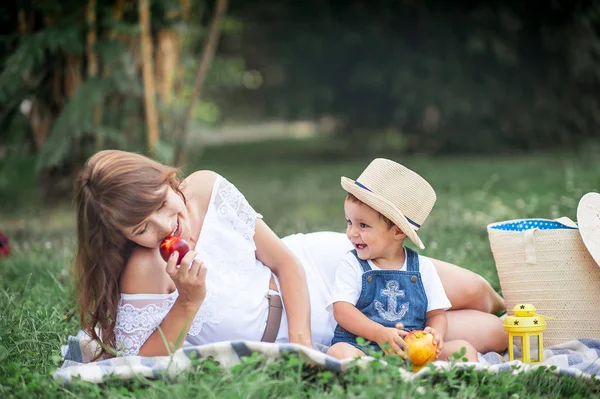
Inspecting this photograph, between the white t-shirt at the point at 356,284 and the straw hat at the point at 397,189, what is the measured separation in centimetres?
14

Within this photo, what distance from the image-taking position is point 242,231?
3373 millimetres

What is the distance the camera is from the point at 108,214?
2.93m

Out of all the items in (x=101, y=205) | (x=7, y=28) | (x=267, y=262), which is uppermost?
(x=7, y=28)

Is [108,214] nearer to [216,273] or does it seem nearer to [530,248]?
[216,273]

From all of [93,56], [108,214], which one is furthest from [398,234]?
[93,56]

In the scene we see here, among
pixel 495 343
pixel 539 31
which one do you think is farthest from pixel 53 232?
pixel 539 31

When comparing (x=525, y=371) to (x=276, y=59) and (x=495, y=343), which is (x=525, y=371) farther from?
(x=276, y=59)

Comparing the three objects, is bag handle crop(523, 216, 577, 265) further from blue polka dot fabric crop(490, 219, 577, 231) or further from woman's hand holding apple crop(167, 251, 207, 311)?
woman's hand holding apple crop(167, 251, 207, 311)

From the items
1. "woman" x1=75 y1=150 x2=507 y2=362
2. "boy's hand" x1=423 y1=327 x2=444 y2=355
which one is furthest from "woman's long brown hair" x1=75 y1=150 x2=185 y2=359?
"boy's hand" x1=423 y1=327 x2=444 y2=355

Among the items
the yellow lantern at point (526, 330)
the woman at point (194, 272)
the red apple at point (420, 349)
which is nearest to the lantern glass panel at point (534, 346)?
the yellow lantern at point (526, 330)

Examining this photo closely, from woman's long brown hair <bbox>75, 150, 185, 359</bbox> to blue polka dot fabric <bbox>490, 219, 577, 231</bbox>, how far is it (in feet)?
5.52

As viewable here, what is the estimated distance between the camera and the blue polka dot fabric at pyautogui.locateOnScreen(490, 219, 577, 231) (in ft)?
12.9

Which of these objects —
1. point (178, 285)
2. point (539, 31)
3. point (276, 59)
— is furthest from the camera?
point (276, 59)

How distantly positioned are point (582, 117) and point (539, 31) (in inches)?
68.9
